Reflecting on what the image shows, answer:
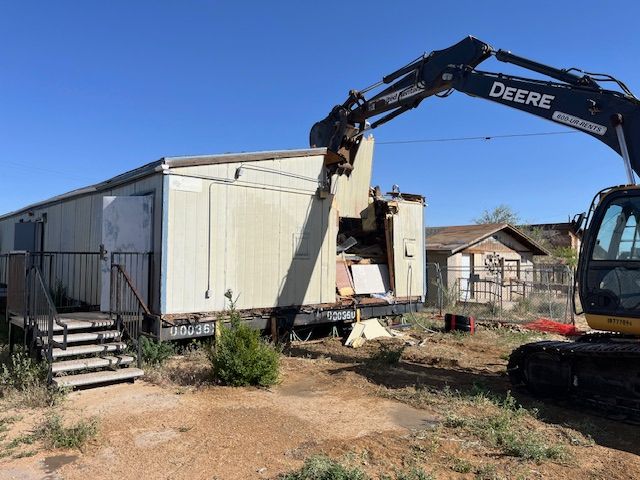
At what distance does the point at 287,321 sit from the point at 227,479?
596 cm

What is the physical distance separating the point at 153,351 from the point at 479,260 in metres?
17.6

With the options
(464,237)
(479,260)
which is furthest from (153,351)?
(479,260)

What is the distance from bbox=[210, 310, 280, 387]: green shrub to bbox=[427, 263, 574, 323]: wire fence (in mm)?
10656

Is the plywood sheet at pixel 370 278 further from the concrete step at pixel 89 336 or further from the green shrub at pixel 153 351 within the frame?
the concrete step at pixel 89 336

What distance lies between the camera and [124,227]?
8.77 meters

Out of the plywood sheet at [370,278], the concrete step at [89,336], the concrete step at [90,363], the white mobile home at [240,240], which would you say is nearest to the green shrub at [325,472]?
the concrete step at [90,363]

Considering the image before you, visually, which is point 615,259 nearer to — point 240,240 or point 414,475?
point 414,475

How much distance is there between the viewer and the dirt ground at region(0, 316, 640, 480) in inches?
176

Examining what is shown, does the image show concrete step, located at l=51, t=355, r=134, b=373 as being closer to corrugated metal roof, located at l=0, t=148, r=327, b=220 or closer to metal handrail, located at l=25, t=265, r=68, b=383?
metal handrail, located at l=25, t=265, r=68, b=383

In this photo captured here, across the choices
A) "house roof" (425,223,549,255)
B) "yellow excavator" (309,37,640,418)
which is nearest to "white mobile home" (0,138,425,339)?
"yellow excavator" (309,37,640,418)

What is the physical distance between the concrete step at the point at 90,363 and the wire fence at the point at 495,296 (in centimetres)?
1190

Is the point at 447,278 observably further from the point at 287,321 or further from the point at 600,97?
the point at 600,97

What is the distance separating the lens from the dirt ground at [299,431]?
4469mm

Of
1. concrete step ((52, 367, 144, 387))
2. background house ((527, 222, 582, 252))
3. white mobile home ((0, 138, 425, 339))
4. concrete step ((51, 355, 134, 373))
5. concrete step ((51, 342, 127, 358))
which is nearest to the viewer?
concrete step ((52, 367, 144, 387))
